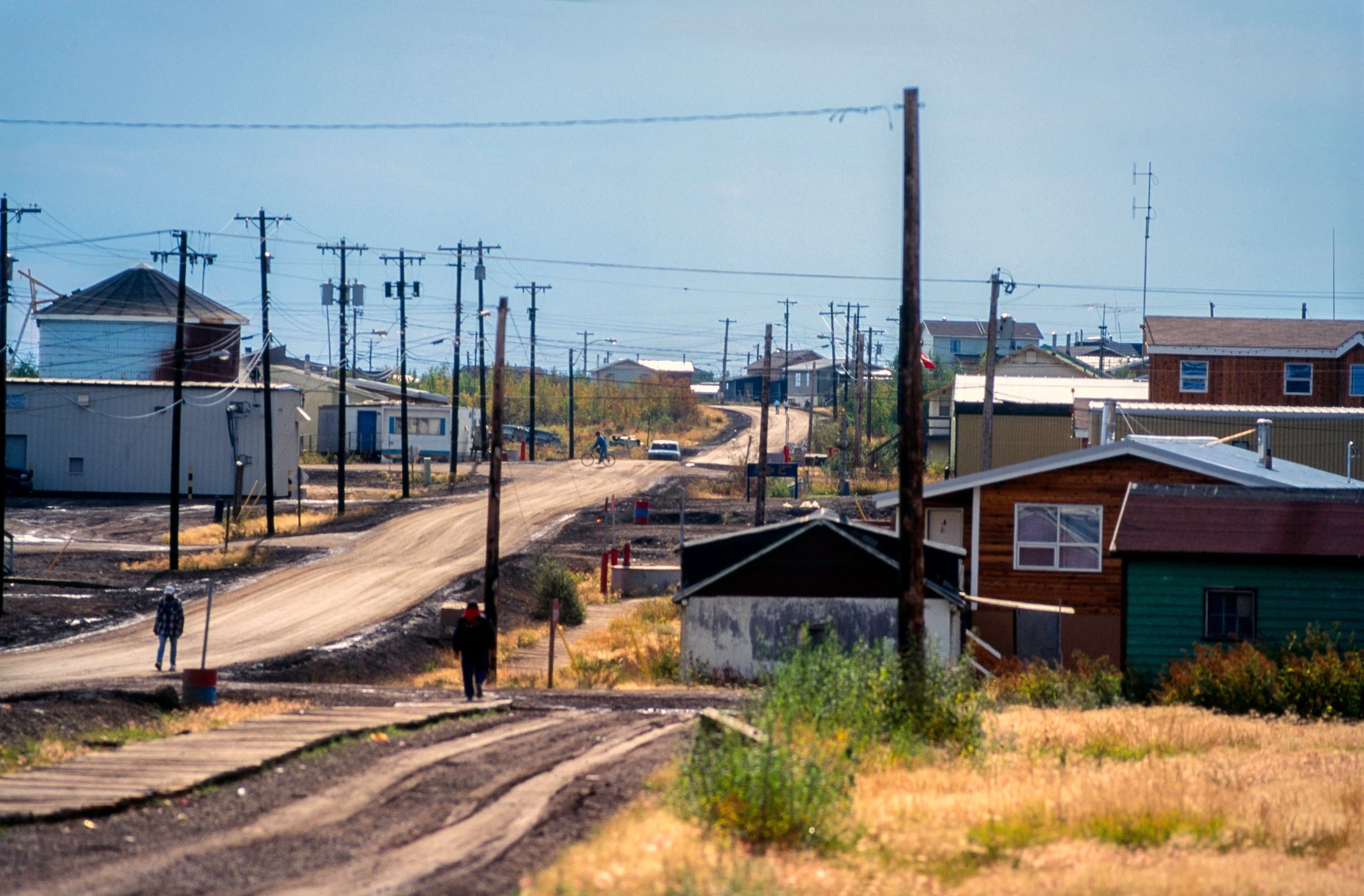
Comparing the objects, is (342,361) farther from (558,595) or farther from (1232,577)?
(1232,577)

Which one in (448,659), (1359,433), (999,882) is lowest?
(448,659)

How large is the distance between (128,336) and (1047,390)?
163 feet

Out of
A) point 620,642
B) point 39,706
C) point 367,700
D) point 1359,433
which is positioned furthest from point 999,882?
point 1359,433

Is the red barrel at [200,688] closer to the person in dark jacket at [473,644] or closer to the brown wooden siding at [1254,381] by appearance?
the person in dark jacket at [473,644]

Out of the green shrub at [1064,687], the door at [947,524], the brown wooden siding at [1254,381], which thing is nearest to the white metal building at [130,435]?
the door at [947,524]

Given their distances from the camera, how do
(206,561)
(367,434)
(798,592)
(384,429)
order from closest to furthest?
(798,592)
(206,561)
(367,434)
(384,429)

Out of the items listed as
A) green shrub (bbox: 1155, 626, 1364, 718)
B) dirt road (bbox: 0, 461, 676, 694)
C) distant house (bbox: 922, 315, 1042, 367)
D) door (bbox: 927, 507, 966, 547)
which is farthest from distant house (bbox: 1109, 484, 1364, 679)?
distant house (bbox: 922, 315, 1042, 367)

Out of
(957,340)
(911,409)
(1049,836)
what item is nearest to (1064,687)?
(911,409)

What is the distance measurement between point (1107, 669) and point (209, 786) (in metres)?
18.2

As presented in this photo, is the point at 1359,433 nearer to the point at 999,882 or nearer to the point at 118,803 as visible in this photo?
the point at 999,882

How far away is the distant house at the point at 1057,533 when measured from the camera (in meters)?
29.1

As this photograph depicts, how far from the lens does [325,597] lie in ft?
122

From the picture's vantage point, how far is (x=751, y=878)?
8.34 metres

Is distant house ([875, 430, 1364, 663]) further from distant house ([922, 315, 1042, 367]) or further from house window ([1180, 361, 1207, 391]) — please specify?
distant house ([922, 315, 1042, 367])
